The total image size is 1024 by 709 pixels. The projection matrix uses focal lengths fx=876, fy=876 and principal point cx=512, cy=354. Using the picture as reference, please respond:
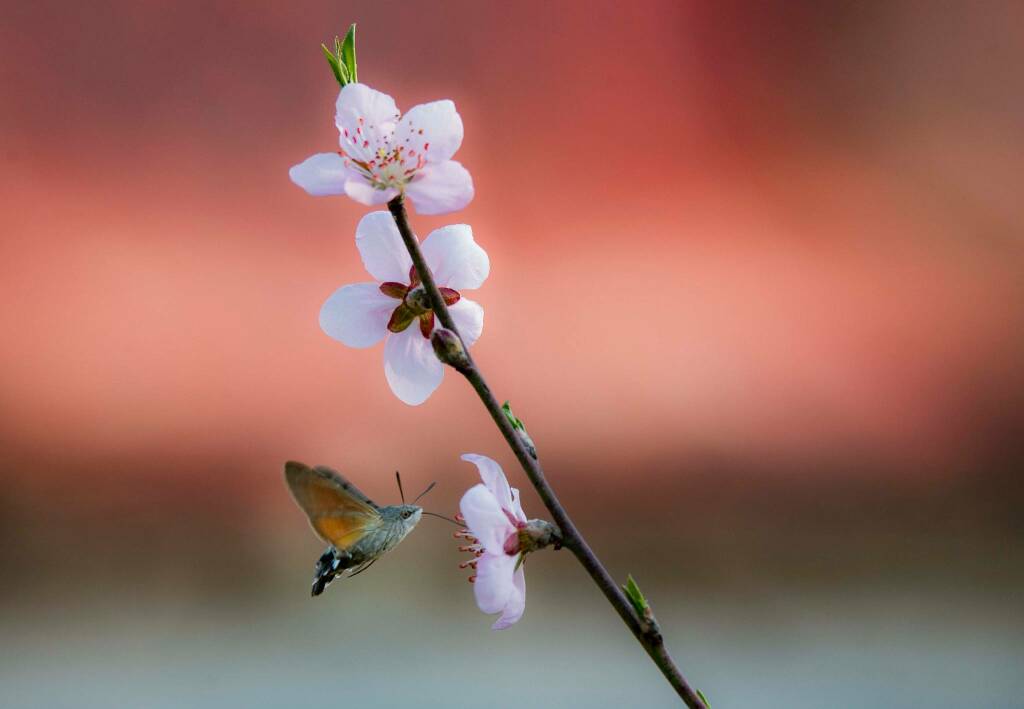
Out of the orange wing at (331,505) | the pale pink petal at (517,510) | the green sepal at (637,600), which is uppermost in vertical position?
the orange wing at (331,505)

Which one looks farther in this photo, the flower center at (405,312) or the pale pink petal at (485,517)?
the flower center at (405,312)

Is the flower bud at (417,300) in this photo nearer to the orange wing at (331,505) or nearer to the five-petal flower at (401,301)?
the five-petal flower at (401,301)

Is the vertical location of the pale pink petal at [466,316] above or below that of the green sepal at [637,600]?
above

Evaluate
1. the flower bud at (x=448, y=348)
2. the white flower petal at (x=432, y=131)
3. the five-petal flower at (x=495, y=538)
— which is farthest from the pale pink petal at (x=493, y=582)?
the white flower petal at (x=432, y=131)

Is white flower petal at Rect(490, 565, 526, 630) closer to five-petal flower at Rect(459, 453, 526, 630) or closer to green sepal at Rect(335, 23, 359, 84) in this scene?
five-petal flower at Rect(459, 453, 526, 630)

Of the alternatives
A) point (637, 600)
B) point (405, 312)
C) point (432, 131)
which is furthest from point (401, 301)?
point (637, 600)

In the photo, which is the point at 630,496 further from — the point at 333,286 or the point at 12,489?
the point at 12,489

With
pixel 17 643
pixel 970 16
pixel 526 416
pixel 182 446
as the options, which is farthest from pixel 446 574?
pixel 970 16
